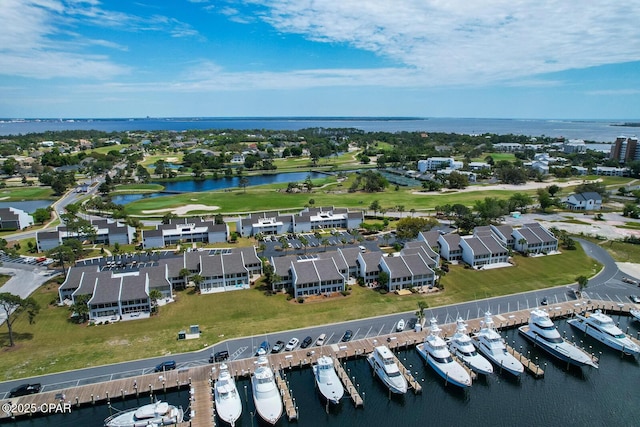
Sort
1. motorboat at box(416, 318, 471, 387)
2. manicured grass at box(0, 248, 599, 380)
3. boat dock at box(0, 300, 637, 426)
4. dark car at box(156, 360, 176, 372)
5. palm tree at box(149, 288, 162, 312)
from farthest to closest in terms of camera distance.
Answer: palm tree at box(149, 288, 162, 312) < manicured grass at box(0, 248, 599, 380) < dark car at box(156, 360, 176, 372) < motorboat at box(416, 318, 471, 387) < boat dock at box(0, 300, 637, 426)


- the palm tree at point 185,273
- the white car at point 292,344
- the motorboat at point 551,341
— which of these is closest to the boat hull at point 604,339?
the motorboat at point 551,341

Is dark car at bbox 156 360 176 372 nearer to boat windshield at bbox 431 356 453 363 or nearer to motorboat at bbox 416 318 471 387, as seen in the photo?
motorboat at bbox 416 318 471 387

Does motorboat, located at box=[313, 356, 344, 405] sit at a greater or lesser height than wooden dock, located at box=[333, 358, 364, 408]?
greater

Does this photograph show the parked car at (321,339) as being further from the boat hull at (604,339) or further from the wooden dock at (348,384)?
the boat hull at (604,339)

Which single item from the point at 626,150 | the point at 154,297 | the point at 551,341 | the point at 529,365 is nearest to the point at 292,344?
the point at 154,297

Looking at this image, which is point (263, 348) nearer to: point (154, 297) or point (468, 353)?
point (154, 297)

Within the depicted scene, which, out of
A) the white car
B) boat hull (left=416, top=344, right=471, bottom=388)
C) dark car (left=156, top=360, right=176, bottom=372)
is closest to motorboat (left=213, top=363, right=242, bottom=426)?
dark car (left=156, top=360, right=176, bottom=372)

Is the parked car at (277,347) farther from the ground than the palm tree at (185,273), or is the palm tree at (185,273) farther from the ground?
Answer: the palm tree at (185,273)
